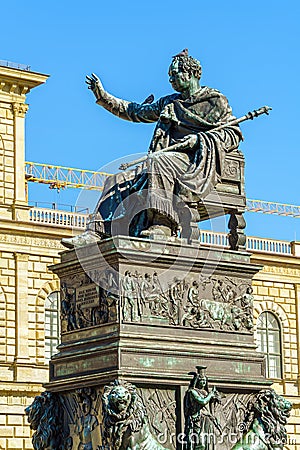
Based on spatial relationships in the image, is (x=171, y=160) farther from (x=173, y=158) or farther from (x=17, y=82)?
(x=17, y=82)

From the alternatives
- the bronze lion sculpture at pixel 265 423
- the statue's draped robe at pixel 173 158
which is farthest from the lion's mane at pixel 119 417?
the statue's draped robe at pixel 173 158

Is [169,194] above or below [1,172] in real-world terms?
below

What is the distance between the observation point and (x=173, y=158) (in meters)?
14.3

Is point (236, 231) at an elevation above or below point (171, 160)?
below

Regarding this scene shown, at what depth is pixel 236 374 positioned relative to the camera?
45.7 feet

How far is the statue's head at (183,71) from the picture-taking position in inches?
584

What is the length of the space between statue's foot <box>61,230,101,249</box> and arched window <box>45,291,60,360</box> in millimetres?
28987

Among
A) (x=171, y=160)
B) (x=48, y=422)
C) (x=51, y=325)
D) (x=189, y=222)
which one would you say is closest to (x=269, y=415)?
(x=189, y=222)

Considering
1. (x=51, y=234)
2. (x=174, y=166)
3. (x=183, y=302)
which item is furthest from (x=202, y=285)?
(x=51, y=234)

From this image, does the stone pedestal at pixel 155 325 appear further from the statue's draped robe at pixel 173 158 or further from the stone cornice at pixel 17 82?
the stone cornice at pixel 17 82

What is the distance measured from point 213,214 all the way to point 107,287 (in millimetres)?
1791

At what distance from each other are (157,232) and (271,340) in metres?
35.4

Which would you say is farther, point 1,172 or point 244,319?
point 1,172

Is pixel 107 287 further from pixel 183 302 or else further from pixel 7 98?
pixel 7 98
